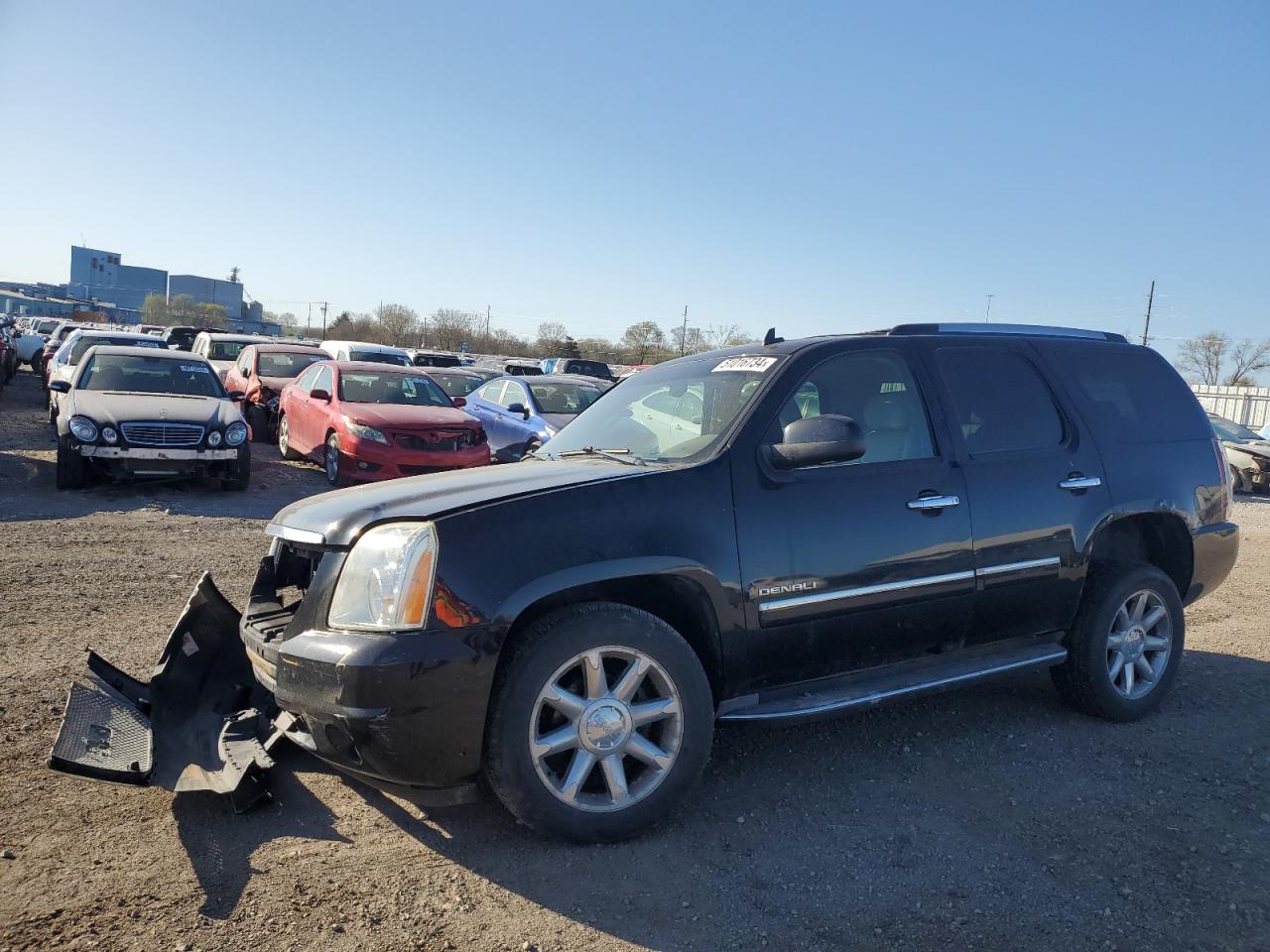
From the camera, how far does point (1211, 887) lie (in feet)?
10.1

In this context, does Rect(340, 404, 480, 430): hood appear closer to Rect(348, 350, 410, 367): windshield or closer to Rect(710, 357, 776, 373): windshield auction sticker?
Rect(710, 357, 776, 373): windshield auction sticker

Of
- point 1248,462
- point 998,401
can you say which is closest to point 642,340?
point 1248,462

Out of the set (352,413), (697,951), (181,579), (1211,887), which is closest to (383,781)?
(697,951)

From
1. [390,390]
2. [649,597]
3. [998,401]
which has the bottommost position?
[649,597]

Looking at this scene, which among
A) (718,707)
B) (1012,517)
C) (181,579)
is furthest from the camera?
(181,579)

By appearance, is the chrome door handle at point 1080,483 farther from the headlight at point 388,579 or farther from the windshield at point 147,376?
the windshield at point 147,376

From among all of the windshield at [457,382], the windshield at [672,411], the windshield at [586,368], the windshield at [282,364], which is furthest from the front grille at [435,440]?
the windshield at [586,368]

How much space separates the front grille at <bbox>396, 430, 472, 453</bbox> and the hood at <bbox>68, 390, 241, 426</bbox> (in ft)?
6.45

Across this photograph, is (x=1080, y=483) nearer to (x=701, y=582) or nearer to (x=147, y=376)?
(x=701, y=582)

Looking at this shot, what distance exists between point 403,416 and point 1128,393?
8761 millimetres

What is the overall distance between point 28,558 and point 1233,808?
307 inches

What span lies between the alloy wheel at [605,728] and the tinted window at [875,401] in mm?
1395

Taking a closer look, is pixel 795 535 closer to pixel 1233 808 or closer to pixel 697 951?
pixel 697 951

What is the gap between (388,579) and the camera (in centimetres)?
304
